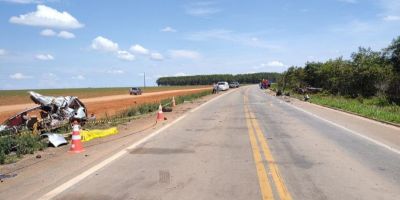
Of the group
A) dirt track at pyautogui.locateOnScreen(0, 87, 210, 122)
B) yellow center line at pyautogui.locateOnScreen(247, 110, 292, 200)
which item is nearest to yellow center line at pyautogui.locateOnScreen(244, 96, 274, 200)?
yellow center line at pyautogui.locateOnScreen(247, 110, 292, 200)

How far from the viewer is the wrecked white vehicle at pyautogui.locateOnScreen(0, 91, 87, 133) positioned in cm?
1864

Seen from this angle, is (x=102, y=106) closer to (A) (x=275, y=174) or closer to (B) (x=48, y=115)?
(B) (x=48, y=115)

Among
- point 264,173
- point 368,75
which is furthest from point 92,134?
point 368,75

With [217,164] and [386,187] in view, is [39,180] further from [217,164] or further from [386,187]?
[386,187]

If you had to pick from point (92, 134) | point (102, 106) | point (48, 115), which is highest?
point (48, 115)

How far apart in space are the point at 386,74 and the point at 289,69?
56632 millimetres

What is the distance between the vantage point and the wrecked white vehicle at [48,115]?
18641 millimetres

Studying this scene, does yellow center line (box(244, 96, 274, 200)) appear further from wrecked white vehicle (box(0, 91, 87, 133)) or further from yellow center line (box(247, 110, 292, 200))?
wrecked white vehicle (box(0, 91, 87, 133))

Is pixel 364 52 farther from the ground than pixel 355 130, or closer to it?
farther from the ground

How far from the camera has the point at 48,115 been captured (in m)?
19.5

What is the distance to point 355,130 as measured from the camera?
18.2 metres

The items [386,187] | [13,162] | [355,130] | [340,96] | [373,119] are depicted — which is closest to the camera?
[386,187]

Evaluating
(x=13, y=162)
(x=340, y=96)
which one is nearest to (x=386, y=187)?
(x=13, y=162)

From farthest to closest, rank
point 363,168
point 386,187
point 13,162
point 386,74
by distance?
point 386,74 < point 13,162 < point 363,168 < point 386,187
